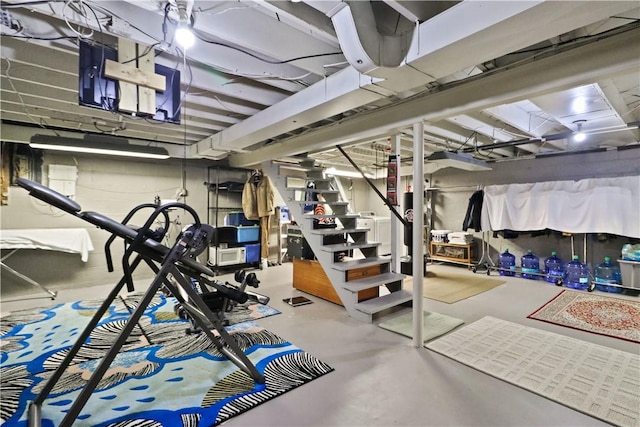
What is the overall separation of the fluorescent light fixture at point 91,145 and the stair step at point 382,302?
3.91 metres

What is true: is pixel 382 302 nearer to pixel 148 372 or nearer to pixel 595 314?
pixel 148 372

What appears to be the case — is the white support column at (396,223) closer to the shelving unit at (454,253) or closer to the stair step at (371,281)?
the stair step at (371,281)

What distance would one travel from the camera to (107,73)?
1908mm

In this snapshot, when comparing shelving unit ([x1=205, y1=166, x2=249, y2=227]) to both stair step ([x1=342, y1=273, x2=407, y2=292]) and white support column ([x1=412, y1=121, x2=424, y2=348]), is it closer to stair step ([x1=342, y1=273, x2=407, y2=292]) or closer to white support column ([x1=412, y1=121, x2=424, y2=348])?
stair step ([x1=342, y1=273, x2=407, y2=292])

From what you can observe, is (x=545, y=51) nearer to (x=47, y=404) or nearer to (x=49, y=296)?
(x=47, y=404)

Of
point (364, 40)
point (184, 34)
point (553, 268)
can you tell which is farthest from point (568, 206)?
point (184, 34)

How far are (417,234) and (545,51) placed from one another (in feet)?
5.67

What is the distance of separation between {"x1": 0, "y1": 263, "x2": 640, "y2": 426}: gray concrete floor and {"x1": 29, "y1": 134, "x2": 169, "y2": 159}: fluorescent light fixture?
3.31m

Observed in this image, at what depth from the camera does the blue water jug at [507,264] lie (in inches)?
229

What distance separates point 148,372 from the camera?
2.23 metres

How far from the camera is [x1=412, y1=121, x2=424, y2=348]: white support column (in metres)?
2.69

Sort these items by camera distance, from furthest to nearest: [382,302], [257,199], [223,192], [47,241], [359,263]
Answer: [223,192], [257,199], [47,241], [359,263], [382,302]

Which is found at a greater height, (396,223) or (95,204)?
(95,204)

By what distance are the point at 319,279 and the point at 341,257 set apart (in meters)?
0.48
